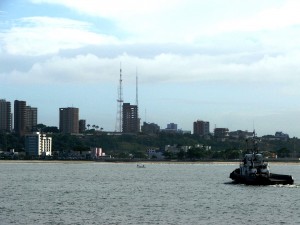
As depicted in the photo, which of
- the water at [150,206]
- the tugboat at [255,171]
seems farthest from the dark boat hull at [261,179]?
the water at [150,206]

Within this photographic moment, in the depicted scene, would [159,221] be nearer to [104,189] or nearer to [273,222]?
[273,222]

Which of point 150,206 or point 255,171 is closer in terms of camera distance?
point 150,206

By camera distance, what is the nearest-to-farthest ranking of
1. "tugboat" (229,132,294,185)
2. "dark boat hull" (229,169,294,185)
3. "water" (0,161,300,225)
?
"water" (0,161,300,225), "dark boat hull" (229,169,294,185), "tugboat" (229,132,294,185)

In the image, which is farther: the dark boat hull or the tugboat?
the tugboat

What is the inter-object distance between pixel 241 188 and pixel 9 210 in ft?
153

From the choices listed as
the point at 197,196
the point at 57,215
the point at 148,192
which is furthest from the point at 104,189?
the point at 57,215

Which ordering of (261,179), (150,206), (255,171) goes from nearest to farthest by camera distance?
1. (150,206)
2. (261,179)
3. (255,171)

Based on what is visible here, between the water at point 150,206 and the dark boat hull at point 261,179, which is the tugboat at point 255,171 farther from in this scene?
the water at point 150,206

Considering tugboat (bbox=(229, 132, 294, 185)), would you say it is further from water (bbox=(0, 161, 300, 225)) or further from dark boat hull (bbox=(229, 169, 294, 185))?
water (bbox=(0, 161, 300, 225))

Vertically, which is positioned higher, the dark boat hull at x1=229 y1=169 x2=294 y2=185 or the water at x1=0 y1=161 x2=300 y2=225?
the dark boat hull at x1=229 y1=169 x2=294 y2=185

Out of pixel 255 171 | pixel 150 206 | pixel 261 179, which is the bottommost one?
pixel 150 206

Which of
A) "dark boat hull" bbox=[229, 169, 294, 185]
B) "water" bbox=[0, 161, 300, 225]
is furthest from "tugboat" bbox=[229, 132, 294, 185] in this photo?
"water" bbox=[0, 161, 300, 225]

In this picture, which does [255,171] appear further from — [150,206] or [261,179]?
[150,206]

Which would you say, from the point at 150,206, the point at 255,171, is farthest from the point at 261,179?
the point at 150,206
